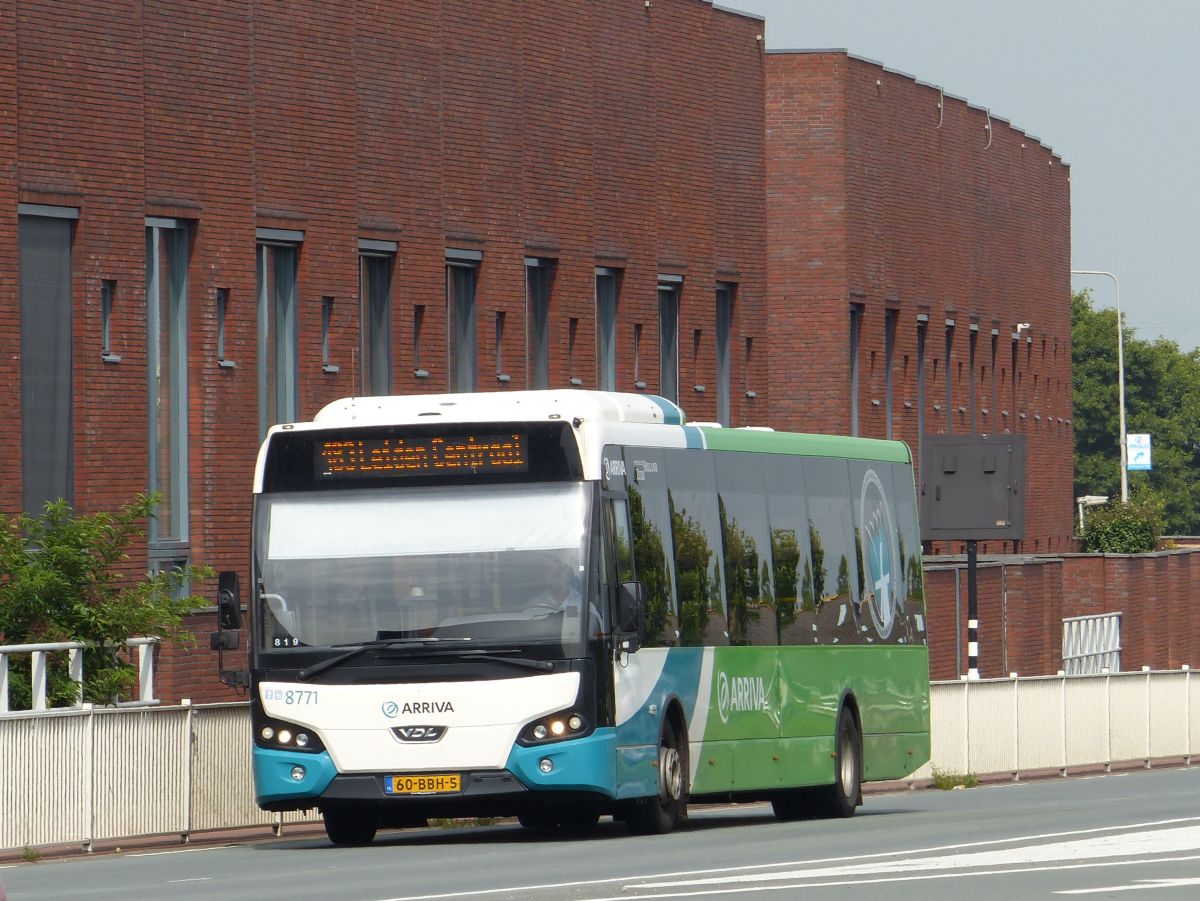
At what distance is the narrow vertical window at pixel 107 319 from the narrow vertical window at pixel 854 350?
24.4 m

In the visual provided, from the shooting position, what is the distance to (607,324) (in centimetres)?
4353

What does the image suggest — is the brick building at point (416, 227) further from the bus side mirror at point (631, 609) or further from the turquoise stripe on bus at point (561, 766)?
the turquoise stripe on bus at point (561, 766)

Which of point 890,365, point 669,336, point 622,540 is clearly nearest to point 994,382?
Answer: point 890,365

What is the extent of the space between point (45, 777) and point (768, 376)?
29998mm

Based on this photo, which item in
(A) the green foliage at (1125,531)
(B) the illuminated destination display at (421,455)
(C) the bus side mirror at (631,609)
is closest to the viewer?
(C) the bus side mirror at (631,609)

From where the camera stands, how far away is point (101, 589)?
24375 mm

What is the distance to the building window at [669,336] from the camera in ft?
149

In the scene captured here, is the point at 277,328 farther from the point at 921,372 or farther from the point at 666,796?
the point at 921,372

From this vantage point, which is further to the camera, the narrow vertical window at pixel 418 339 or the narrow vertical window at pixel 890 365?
the narrow vertical window at pixel 890 365

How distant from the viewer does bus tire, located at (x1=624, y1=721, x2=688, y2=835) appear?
823 inches

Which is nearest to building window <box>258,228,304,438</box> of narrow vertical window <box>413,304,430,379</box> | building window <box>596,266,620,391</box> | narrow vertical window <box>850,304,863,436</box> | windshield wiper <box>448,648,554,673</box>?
narrow vertical window <box>413,304,430,379</box>

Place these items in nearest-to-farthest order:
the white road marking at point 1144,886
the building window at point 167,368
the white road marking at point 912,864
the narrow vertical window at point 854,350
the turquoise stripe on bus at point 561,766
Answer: the white road marking at point 1144,886 → the white road marking at point 912,864 → the turquoise stripe on bus at point 561,766 → the building window at point 167,368 → the narrow vertical window at point 854,350

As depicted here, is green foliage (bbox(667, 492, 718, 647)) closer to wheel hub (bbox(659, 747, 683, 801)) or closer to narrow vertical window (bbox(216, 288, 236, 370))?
wheel hub (bbox(659, 747, 683, 801))

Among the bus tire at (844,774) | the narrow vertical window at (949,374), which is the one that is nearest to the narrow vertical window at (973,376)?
the narrow vertical window at (949,374)
